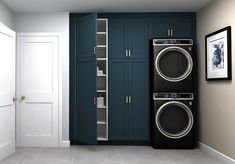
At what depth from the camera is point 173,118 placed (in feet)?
17.1

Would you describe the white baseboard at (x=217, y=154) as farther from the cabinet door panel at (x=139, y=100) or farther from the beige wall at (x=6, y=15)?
the beige wall at (x=6, y=15)

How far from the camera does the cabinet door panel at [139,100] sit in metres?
5.51

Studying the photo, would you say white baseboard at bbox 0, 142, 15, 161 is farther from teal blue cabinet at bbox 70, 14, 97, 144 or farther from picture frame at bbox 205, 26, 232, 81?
picture frame at bbox 205, 26, 232, 81

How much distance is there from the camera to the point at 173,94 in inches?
204

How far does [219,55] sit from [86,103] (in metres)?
2.40

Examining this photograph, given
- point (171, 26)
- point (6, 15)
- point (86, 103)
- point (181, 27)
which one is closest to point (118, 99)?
point (86, 103)

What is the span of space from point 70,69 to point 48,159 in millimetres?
1779

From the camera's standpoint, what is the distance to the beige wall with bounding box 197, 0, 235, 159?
4.08m

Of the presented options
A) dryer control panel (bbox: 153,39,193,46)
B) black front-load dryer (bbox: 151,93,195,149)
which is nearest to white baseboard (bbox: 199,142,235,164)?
black front-load dryer (bbox: 151,93,195,149)

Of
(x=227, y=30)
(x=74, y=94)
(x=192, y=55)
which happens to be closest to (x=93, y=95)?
(x=74, y=94)

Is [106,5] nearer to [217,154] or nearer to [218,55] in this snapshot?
[218,55]

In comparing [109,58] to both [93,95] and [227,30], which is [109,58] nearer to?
[93,95]

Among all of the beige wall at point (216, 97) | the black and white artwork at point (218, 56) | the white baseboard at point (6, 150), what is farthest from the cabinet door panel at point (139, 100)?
the white baseboard at point (6, 150)

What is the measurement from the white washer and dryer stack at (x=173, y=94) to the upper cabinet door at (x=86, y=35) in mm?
1097
